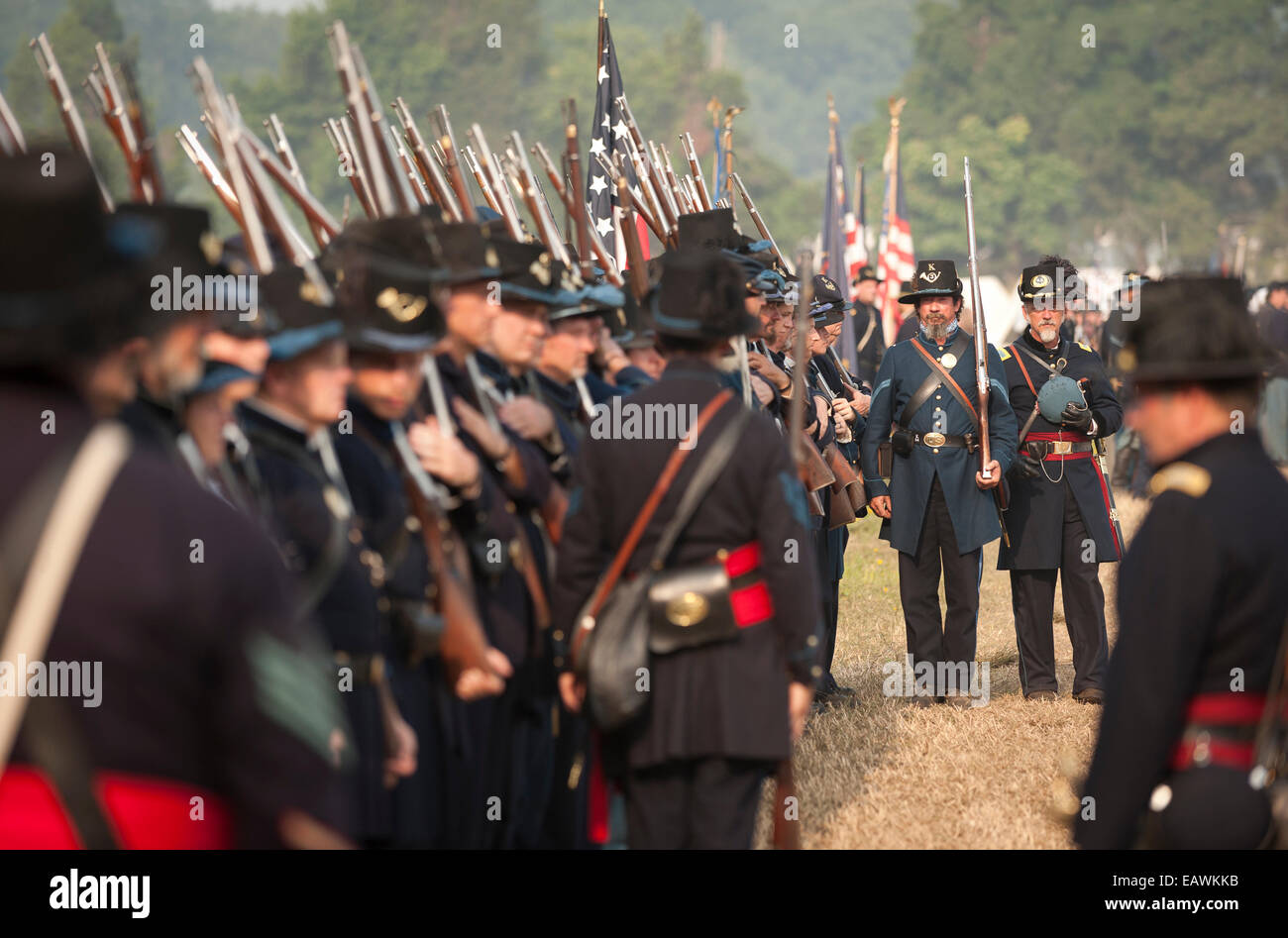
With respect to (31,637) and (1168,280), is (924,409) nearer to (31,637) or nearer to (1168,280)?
(1168,280)

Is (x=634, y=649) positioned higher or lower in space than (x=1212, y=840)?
higher

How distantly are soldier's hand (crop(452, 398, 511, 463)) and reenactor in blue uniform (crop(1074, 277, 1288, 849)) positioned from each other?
184 cm

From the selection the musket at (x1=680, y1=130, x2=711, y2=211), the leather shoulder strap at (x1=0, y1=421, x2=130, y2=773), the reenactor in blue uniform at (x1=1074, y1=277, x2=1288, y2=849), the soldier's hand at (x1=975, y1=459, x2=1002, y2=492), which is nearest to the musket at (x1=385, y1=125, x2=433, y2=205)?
the musket at (x1=680, y1=130, x2=711, y2=211)

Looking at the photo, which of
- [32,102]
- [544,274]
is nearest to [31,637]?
[544,274]

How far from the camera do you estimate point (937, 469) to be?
28.5ft

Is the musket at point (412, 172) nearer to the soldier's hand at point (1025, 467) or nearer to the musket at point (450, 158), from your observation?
the musket at point (450, 158)

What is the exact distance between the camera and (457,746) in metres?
4.38

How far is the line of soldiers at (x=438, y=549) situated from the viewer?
209 cm

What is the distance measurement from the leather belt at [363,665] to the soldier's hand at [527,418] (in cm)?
133

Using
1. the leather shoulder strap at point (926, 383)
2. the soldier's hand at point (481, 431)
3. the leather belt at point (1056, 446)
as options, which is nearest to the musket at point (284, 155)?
the soldier's hand at point (481, 431)

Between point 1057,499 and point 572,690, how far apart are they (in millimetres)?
4941

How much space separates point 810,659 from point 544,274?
→ 56.9 inches

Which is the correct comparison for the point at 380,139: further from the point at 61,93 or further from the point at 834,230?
the point at 834,230

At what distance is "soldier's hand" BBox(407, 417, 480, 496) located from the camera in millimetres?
4230
